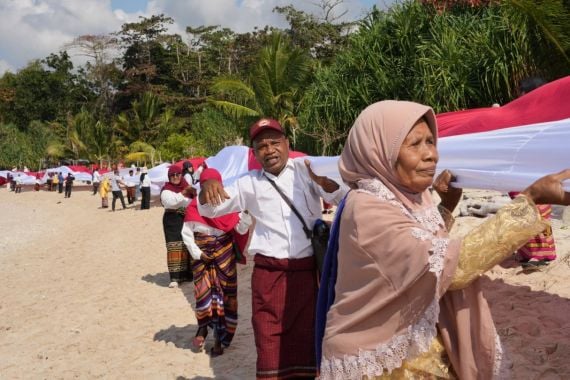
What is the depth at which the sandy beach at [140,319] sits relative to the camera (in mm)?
4773

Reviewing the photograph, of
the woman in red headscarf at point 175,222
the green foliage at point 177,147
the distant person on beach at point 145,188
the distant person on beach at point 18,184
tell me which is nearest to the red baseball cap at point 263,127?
the woman in red headscarf at point 175,222

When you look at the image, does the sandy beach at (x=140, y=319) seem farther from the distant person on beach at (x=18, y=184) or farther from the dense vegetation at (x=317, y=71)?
the distant person on beach at (x=18, y=184)

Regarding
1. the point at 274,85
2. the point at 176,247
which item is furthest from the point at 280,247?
the point at 274,85

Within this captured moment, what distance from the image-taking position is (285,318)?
10.5 feet

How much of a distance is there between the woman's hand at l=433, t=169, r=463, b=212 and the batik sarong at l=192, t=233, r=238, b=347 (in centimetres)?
314

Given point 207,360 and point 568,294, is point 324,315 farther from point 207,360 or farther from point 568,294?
point 568,294

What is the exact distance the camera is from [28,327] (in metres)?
6.88

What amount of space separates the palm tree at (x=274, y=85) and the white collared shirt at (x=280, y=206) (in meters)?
14.8

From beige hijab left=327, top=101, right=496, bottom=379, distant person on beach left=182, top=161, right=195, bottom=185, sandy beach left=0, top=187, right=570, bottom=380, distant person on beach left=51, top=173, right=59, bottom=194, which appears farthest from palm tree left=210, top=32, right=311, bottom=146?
distant person on beach left=51, top=173, right=59, bottom=194

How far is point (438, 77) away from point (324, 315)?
406 inches

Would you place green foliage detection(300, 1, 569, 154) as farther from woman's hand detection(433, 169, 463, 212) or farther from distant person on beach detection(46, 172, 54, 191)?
distant person on beach detection(46, 172, 54, 191)

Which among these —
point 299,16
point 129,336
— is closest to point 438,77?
point 129,336

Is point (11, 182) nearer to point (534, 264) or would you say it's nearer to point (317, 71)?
point (317, 71)

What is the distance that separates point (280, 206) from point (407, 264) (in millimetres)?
1570
